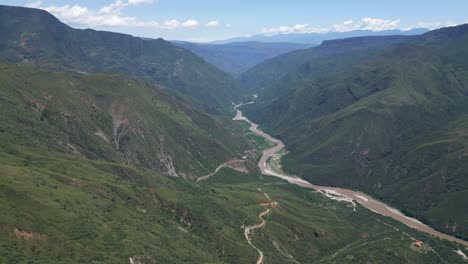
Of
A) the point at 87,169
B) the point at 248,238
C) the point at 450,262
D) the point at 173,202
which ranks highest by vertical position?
the point at 87,169

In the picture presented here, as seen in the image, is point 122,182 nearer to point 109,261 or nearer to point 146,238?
point 146,238

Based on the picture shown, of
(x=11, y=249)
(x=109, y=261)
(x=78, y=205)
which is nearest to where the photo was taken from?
(x=11, y=249)

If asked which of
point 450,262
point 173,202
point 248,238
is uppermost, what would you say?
point 173,202

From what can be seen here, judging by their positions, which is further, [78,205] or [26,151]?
[26,151]

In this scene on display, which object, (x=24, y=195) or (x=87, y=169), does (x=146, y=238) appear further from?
(x=87, y=169)

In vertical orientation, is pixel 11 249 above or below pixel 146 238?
above

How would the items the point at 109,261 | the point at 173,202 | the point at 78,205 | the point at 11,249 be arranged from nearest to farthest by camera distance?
the point at 11,249 < the point at 109,261 < the point at 78,205 < the point at 173,202

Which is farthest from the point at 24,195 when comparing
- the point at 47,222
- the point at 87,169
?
the point at 87,169

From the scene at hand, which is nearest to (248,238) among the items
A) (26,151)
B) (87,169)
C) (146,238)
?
(146,238)

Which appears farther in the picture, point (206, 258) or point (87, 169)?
point (87, 169)
